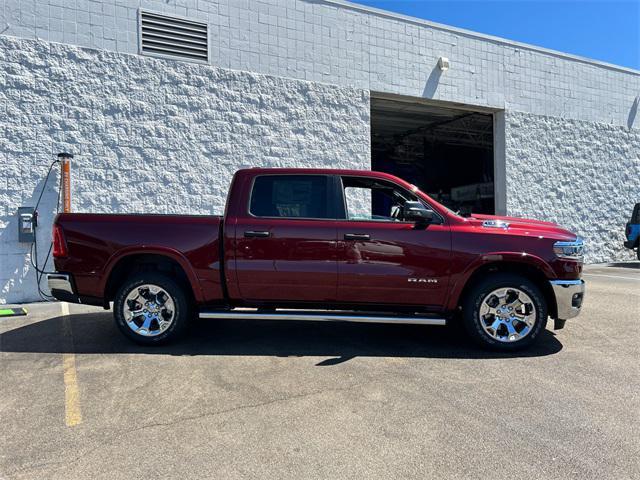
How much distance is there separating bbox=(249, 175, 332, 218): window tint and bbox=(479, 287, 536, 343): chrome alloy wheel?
2.02 meters

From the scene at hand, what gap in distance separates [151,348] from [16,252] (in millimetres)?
4542

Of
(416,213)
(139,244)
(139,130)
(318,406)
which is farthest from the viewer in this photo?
(139,130)

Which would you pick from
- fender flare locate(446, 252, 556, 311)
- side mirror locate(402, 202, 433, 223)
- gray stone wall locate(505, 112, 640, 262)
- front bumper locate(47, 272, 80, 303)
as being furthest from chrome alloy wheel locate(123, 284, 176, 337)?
gray stone wall locate(505, 112, 640, 262)

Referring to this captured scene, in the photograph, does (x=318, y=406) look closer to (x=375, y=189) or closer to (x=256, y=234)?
(x=256, y=234)

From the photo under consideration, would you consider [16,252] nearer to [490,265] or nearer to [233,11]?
[233,11]

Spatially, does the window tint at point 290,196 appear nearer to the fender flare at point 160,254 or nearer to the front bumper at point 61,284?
the fender flare at point 160,254

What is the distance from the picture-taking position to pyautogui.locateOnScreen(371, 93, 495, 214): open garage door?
53.9ft

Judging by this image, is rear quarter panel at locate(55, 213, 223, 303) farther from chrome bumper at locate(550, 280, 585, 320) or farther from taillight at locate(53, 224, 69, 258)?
chrome bumper at locate(550, 280, 585, 320)

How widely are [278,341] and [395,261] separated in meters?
1.70

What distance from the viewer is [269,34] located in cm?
957

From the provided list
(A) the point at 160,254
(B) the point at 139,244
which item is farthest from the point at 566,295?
(B) the point at 139,244

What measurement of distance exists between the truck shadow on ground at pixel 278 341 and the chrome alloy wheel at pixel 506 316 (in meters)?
0.22

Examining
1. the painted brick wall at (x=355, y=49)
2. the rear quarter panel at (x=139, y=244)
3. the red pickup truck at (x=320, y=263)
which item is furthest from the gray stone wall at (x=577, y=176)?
the rear quarter panel at (x=139, y=244)

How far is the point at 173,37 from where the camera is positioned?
8.85m
